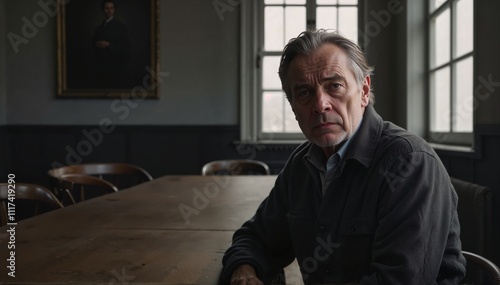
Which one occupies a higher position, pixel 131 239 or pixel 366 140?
pixel 366 140

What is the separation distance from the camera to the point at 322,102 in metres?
1.18

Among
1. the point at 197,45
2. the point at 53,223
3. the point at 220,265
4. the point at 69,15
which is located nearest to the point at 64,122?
the point at 69,15

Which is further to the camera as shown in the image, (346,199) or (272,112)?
(272,112)

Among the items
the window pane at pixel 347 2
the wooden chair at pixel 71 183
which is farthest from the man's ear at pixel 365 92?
the window pane at pixel 347 2

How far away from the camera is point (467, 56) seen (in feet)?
9.93

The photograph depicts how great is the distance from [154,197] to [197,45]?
2.56 m

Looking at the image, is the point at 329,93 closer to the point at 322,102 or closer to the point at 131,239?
the point at 322,102

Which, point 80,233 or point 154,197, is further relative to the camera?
point 154,197

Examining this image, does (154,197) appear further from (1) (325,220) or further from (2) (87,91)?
(2) (87,91)

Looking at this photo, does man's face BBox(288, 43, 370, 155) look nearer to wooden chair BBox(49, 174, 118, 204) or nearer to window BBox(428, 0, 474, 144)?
wooden chair BBox(49, 174, 118, 204)

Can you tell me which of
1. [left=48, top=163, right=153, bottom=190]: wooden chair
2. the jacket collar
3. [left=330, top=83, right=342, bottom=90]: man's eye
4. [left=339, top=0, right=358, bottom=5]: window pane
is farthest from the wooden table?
[left=339, top=0, right=358, bottom=5]: window pane

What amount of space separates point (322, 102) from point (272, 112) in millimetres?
3553

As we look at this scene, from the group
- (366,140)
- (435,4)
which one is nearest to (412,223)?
(366,140)

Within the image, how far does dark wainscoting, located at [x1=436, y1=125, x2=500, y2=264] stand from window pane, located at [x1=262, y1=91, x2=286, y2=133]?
2.06 m
